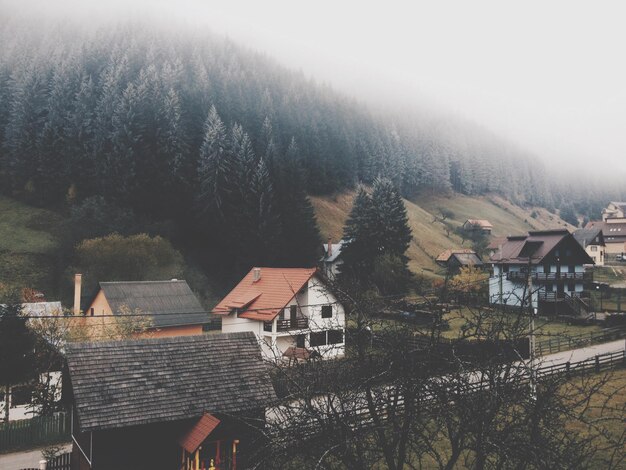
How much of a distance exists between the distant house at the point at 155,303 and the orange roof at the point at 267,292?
8.96 feet

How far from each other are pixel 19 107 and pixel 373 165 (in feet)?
261

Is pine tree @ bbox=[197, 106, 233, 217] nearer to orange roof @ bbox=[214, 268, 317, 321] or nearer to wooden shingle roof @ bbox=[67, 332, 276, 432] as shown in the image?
orange roof @ bbox=[214, 268, 317, 321]

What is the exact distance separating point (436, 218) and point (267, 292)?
85167mm

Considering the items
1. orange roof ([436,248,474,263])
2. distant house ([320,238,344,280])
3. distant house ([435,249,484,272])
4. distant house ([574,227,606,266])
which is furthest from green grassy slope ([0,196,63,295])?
distant house ([574,227,606,266])

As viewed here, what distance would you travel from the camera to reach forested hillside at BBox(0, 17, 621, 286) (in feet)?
204

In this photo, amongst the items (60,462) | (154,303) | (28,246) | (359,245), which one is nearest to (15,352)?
(60,462)

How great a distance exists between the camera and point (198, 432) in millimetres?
17016

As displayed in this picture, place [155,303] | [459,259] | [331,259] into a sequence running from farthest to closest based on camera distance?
[459,259]
[331,259]
[155,303]

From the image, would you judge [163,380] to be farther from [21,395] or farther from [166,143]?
[166,143]

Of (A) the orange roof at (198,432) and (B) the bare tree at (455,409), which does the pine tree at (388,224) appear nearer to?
(A) the orange roof at (198,432)

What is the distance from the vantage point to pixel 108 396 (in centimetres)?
Answer: 1700

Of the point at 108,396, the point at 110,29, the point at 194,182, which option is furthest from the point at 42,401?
the point at 110,29

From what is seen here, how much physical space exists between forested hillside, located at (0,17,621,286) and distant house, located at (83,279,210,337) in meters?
16.6

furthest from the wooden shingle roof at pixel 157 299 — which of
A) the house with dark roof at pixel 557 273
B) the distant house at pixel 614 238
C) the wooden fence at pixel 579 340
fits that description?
the distant house at pixel 614 238
